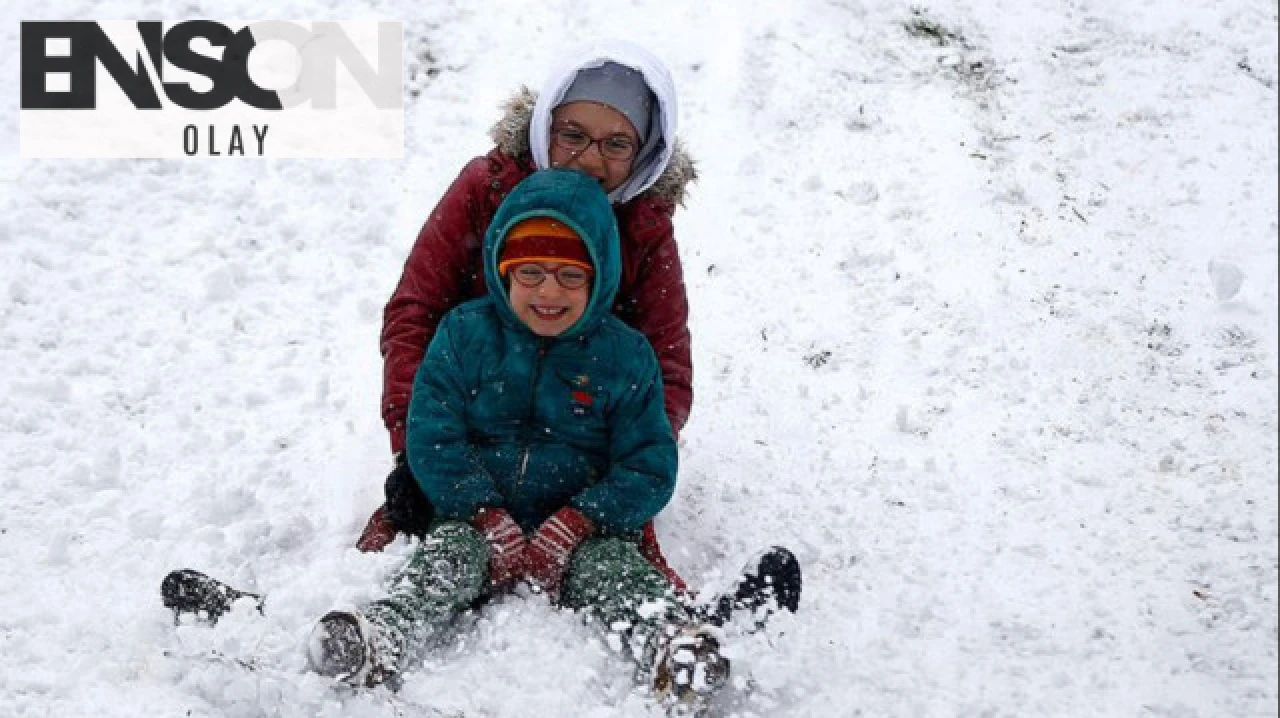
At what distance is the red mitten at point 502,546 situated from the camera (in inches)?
133

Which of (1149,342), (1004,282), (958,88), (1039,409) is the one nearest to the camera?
(1039,409)

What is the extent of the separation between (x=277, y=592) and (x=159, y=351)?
2.03 meters

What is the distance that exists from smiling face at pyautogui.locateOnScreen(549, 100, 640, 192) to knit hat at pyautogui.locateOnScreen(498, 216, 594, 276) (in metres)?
0.42

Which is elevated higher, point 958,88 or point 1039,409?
point 958,88

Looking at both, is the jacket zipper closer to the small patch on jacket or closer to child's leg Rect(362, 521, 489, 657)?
the small patch on jacket

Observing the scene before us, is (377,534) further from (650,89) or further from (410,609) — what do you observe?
(650,89)

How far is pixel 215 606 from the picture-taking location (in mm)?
3176

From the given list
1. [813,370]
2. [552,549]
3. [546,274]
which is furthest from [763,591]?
[813,370]

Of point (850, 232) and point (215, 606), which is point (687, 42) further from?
point (215, 606)

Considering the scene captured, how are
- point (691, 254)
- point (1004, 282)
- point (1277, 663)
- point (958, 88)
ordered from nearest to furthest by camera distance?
point (1277, 663) → point (1004, 282) → point (691, 254) → point (958, 88)

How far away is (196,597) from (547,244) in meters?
1.39

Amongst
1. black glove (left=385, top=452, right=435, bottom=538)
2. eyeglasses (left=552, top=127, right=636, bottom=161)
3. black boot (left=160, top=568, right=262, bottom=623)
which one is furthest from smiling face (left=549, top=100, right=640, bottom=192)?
black boot (left=160, top=568, right=262, bottom=623)

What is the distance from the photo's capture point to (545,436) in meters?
3.58

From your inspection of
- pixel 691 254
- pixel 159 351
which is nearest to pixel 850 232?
pixel 691 254
